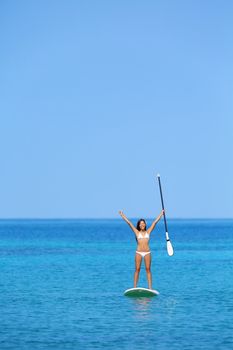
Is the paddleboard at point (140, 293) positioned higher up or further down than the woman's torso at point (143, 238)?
further down

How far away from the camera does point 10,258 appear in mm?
59250

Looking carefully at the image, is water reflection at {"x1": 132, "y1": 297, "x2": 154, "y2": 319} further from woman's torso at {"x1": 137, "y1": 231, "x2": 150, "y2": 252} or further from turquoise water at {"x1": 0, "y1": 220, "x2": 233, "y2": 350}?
woman's torso at {"x1": 137, "y1": 231, "x2": 150, "y2": 252}

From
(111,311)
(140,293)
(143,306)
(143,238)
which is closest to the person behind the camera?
(111,311)

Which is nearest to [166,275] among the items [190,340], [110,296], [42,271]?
[42,271]

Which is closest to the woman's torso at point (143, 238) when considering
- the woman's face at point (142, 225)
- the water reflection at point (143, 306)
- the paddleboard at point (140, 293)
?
the woman's face at point (142, 225)

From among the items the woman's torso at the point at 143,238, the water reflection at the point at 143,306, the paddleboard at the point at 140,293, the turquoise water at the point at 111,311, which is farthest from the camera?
the paddleboard at the point at 140,293

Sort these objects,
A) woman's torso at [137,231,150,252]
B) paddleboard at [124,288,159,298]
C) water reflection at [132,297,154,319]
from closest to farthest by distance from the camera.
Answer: water reflection at [132,297,154,319], woman's torso at [137,231,150,252], paddleboard at [124,288,159,298]

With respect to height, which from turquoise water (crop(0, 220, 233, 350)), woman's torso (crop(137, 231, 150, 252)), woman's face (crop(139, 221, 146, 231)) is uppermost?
woman's face (crop(139, 221, 146, 231))

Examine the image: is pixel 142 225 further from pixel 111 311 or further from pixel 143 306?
pixel 111 311

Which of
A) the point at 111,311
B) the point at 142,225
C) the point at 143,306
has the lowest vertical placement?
the point at 111,311

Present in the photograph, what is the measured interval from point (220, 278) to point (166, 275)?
113 inches

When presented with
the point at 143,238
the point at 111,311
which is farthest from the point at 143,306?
the point at 143,238

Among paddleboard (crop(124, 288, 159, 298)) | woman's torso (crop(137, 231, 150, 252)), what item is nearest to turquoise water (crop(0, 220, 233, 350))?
paddleboard (crop(124, 288, 159, 298))

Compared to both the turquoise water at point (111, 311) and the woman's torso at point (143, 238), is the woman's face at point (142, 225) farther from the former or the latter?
the turquoise water at point (111, 311)
